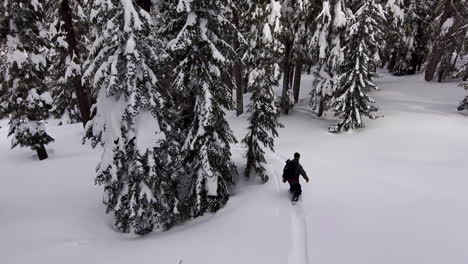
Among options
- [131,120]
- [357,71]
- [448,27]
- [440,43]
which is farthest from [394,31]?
[131,120]

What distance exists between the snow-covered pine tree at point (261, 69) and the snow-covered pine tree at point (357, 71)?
4.20m

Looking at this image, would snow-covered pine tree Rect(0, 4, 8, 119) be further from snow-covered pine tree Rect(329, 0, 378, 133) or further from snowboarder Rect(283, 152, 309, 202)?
snow-covered pine tree Rect(329, 0, 378, 133)

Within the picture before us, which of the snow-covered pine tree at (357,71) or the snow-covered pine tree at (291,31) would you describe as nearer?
the snow-covered pine tree at (357,71)

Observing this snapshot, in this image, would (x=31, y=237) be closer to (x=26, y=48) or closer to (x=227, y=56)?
(x=227, y=56)

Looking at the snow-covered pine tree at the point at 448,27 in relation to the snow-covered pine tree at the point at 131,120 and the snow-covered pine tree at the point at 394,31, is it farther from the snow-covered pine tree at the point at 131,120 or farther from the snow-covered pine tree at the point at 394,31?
the snow-covered pine tree at the point at 131,120

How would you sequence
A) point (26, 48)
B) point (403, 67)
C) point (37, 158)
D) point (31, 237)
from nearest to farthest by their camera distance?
point (31, 237)
point (26, 48)
point (37, 158)
point (403, 67)

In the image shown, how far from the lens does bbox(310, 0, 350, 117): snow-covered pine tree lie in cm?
1897

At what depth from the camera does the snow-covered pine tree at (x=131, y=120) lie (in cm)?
930

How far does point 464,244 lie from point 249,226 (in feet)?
19.6

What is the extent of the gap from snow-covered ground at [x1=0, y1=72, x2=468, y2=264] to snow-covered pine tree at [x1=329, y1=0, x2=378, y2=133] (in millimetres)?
1302

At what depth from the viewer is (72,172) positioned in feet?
55.6

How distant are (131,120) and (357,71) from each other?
1362 centimetres

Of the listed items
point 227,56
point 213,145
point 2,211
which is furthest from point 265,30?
point 2,211

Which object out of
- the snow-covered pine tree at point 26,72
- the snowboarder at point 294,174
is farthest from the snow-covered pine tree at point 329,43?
the snow-covered pine tree at point 26,72
